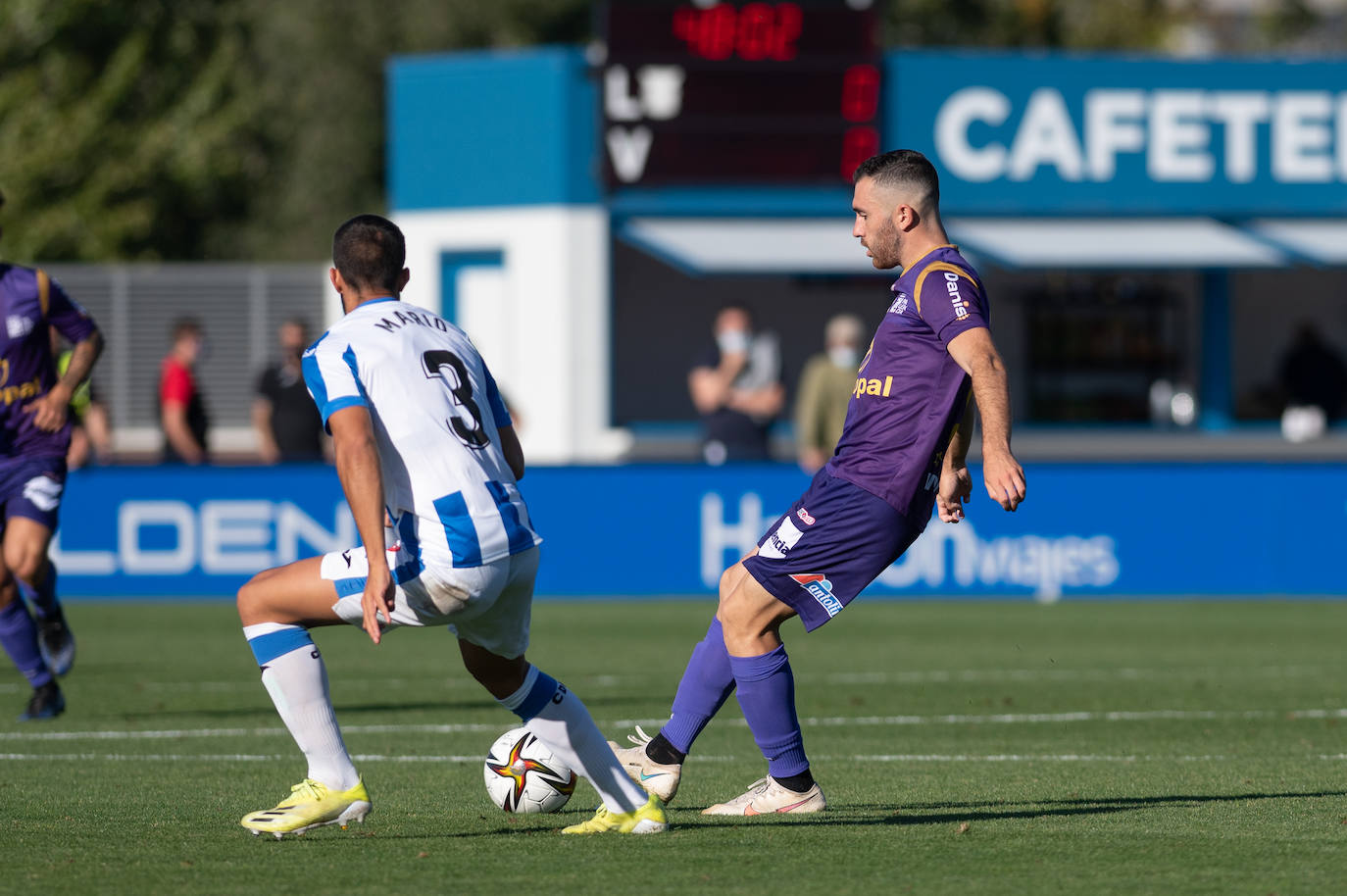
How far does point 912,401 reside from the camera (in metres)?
6.61

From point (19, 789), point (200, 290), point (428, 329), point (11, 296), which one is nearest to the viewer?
point (428, 329)

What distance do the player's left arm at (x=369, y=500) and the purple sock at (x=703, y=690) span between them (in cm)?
142

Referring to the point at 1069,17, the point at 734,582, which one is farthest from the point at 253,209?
the point at 734,582

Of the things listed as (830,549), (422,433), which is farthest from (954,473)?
(422,433)

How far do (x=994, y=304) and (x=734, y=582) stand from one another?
23.3 meters

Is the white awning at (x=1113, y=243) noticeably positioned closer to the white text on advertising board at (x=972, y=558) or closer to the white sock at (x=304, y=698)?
the white text on advertising board at (x=972, y=558)

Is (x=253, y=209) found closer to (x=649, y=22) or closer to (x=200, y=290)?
(x=200, y=290)

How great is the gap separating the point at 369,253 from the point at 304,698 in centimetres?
132

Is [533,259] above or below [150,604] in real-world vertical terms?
above

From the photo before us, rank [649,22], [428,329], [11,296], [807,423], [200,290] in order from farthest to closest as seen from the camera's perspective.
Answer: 1. [200,290]
2. [649,22]
3. [807,423]
4. [11,296]
5. [428,329]

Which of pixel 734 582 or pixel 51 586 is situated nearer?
pixel 734 582

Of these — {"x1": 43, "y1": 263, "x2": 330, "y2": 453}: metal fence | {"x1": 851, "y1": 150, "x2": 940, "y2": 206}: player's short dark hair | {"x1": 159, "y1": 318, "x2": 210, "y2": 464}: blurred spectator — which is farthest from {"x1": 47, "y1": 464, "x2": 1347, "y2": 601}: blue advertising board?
{"x1": 43, "y1": 263, "x2": 330, "y2": 453}: metal fence

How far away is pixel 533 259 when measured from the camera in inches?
1025

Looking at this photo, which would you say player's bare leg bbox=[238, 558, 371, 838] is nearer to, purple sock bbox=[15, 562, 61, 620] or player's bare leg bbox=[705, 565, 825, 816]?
player's bare leg bbox=[705, 565, 825, 816]
